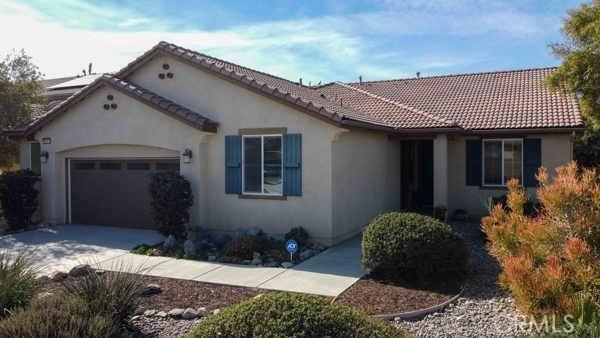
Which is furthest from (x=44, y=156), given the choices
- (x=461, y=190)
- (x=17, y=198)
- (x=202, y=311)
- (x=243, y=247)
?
(x=461, y=190)

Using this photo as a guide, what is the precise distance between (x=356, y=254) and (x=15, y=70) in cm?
1364

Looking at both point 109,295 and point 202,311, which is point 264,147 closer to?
point 202,311

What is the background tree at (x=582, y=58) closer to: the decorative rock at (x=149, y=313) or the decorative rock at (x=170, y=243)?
the decorative rock at (x=170, y=243)

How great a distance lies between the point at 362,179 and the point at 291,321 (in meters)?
10.1

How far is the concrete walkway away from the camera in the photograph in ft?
29.6

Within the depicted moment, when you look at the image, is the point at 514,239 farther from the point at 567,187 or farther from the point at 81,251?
the point at 81,251

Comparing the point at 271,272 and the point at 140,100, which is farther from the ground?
the point at 140,100

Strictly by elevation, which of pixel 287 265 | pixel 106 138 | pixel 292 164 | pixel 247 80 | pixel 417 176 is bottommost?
pixel 287 265

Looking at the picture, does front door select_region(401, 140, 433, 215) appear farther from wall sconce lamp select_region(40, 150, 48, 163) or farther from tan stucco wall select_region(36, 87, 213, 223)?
wall sconce lamp select_region(40, 150, 48, 163)

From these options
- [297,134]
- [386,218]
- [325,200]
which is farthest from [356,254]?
[297,134]

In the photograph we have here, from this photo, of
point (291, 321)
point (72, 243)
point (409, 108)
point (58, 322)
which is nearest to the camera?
point (291, 321)

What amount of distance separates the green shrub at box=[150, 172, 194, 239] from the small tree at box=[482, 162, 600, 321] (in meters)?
8.07

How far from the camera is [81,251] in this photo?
39.4ft

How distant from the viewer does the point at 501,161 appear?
16.5m
